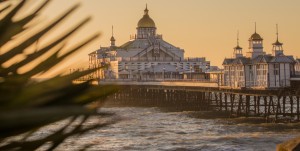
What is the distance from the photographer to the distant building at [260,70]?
49438 mm

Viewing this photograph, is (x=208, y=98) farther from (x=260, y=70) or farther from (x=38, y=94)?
(x=38, y=94)

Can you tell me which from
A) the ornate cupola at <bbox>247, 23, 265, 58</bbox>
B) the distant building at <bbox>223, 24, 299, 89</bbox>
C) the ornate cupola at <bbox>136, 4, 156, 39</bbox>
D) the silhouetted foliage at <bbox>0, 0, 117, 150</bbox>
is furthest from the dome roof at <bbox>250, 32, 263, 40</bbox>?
the silhouetted foliage at <bbox>0, 0, 117, 150</bbox>

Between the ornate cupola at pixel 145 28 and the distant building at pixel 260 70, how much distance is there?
190ft

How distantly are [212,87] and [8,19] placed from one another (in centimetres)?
5742

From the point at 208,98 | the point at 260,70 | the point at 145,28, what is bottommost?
the point at 208,98

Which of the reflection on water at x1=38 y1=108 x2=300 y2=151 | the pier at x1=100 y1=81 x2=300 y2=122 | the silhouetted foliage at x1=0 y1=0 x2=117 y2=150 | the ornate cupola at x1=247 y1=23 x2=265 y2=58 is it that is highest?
the ornate cupola at x1=247 y1=23 x2=265 y2=58

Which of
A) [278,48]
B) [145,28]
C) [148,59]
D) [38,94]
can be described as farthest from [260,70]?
[145,28]

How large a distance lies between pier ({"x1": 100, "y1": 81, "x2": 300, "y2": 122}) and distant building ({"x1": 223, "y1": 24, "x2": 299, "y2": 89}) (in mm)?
889

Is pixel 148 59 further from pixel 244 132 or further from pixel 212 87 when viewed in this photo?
pixel 244 132

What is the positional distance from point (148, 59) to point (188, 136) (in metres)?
69.0

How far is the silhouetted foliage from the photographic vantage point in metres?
0.92

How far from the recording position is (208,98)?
65625 millimetres

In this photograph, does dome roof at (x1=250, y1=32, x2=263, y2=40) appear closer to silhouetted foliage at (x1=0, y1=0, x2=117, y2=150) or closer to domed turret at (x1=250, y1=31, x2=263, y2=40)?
domed turret at (x1=250, y1=31, x2=263, y2=40)

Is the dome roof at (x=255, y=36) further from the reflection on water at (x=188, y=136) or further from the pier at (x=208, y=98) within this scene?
the reflection on water at (x=188, y=136)
